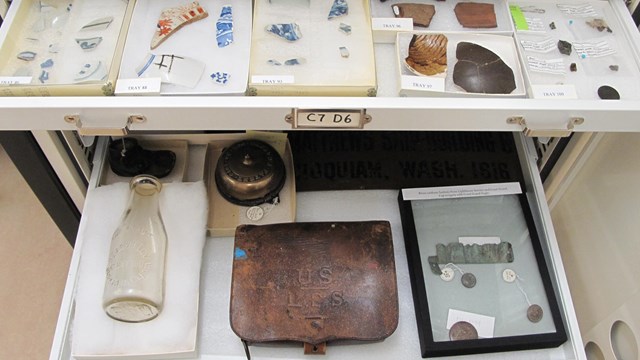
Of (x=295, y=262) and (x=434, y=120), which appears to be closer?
(x=434, y=120)

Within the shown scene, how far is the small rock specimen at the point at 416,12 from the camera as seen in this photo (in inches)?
41.6

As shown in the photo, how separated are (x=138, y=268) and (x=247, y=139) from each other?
377 mm

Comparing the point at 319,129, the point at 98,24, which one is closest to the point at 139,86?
the point at 98,24

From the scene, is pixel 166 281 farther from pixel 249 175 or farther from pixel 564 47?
pixel 564 47

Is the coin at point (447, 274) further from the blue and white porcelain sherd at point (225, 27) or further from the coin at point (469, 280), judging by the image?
the blue and white porcelain sherd at point (225, 27)

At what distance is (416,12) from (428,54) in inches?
4.4

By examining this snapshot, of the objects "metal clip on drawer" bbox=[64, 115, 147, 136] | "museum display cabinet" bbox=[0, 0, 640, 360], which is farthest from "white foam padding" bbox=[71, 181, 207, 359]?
"metal clip on drawer" bbox=[64, 115, 147, 136]

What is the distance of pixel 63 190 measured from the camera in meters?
1.32

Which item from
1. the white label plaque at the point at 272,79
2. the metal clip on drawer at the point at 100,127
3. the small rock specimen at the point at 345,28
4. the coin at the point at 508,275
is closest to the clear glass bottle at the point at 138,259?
the metal clip on drawer at the point at 100,127

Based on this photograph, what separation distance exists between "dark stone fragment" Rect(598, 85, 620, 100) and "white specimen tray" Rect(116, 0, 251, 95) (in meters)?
0.61

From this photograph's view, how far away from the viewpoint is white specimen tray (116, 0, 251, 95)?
96cm

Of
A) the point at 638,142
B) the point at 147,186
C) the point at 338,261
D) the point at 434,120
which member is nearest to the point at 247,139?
the point at 147,186

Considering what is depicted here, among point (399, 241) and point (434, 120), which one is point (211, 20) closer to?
point (434, 120)

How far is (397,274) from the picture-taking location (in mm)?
1182
